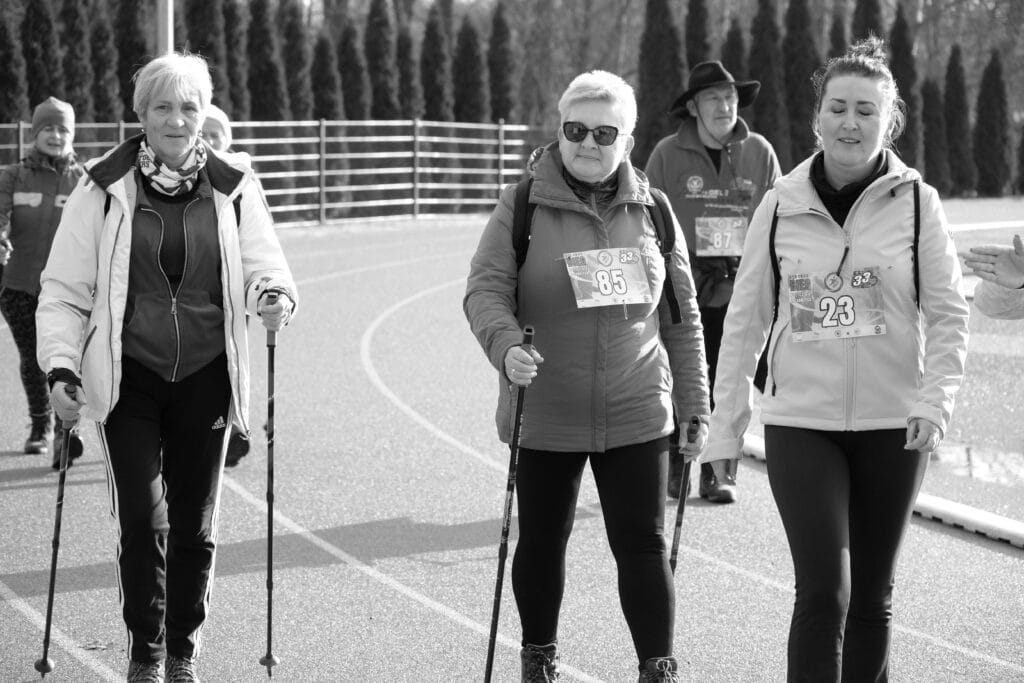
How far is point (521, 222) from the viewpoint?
4867mm

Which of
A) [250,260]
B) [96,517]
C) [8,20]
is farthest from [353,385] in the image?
[8,20]

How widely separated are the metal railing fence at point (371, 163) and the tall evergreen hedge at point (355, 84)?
2.34ft

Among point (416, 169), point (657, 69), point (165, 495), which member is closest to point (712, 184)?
point (165, 495)

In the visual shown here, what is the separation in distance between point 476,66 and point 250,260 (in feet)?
103

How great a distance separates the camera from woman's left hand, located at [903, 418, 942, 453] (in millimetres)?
4246

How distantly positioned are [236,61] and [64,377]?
2684 cm

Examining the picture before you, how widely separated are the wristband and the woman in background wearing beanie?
452cm

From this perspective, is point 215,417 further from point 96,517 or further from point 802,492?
point 96,517

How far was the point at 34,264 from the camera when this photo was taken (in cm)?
923

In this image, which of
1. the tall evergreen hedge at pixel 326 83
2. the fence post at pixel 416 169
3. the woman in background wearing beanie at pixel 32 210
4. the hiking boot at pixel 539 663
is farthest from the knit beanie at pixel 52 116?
the tall evergreen hedge at pixel 326 83

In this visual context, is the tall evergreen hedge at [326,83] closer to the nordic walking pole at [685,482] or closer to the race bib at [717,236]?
the race bib at [717,236]

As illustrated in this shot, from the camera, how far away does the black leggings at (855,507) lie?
431 centimetres

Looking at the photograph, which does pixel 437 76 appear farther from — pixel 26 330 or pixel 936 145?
pixel 26 330

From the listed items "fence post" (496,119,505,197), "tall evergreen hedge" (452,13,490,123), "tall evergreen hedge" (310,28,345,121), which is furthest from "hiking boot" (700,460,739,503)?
"tall evergreen hedge" (452,13,490,123)
